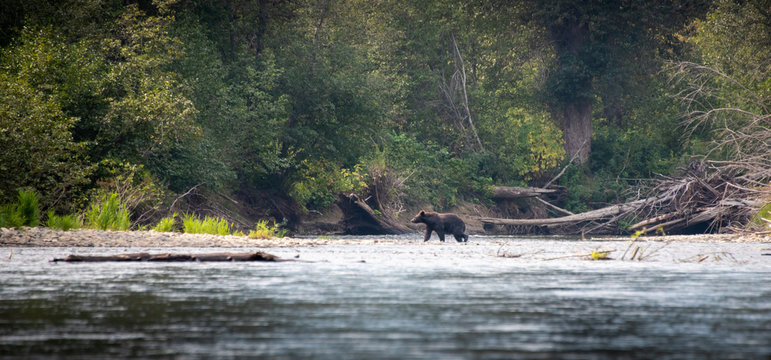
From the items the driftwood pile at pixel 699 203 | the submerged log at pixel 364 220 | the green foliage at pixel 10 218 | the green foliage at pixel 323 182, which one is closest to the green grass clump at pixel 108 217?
the green foliage at pixel 10 218

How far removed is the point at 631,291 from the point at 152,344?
568 centimetres

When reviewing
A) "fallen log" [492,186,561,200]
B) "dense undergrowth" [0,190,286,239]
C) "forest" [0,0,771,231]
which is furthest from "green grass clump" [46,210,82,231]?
"fallen log" [492,186,561,200]

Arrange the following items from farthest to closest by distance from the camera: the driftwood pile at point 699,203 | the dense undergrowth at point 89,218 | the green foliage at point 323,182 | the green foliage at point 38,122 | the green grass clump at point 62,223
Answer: the green foliage at point 323,182 → the driftwood pile at point 699,203 → the green foliage at point 38,122 → the green grass clump at point 62,223 → the dense undergrowth at point 89,218

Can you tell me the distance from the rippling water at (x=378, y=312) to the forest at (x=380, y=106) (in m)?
12.7

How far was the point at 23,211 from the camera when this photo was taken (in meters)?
20.9

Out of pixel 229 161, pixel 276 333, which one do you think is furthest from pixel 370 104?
pixel 276 333

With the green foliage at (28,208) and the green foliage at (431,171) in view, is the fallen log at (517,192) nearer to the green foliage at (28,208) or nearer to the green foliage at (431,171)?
the green foliage at (431,171)

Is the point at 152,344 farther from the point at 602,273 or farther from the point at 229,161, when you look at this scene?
the point at 229,161

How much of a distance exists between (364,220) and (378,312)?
25.8m

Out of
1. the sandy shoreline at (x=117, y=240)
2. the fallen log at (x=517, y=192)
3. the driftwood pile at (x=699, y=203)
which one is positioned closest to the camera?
the sandy shoreline at (x=117, y=240)

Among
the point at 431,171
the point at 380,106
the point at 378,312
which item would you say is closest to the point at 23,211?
the point at 378,312

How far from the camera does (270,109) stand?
33.2 m

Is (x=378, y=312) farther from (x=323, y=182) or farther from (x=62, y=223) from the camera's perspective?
(x=323, y=182)

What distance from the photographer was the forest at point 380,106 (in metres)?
25.2
